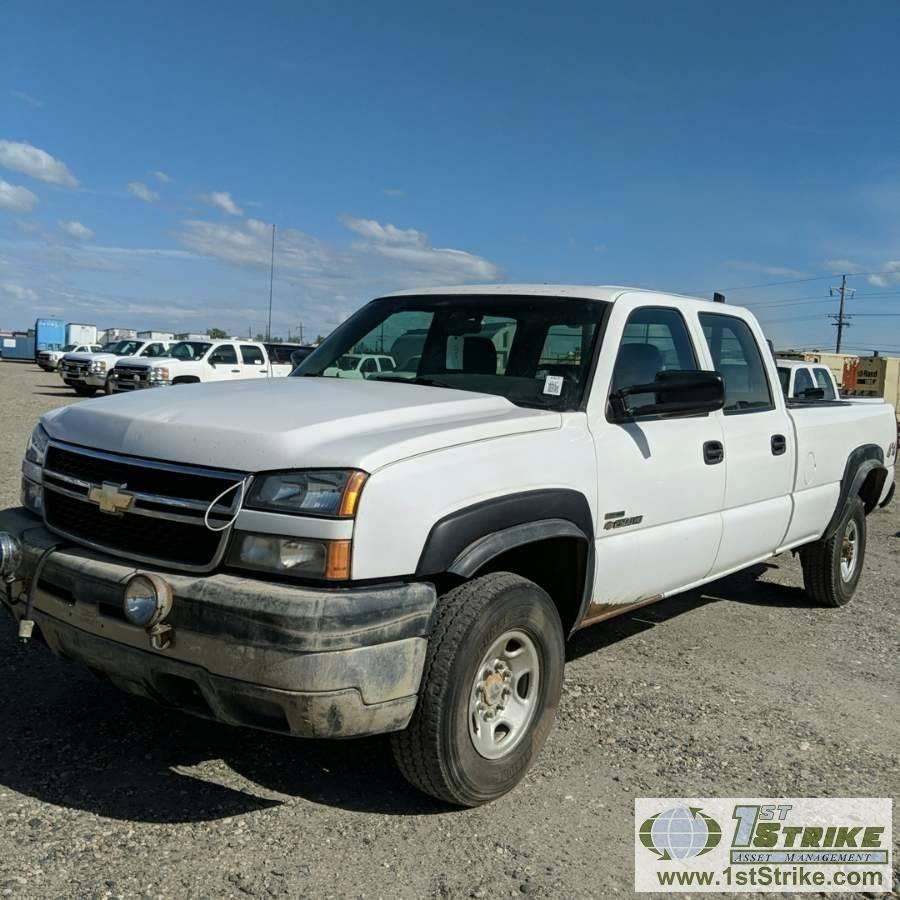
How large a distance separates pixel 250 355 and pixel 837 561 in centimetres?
1875

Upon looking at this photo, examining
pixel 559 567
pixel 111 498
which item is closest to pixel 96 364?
pixel 111 498

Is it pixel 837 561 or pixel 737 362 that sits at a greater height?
pixel 737 362

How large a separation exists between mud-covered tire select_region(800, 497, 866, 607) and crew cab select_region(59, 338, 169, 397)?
2216 cm

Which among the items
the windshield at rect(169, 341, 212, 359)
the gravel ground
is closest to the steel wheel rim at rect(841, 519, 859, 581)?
the gravel ground

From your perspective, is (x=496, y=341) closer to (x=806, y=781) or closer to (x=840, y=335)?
(x=806, y=781)

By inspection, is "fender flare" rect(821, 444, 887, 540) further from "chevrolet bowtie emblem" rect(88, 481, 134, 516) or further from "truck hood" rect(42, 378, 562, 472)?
"chevrolet bowtie emblem" rect(88, 481, 134, 516)

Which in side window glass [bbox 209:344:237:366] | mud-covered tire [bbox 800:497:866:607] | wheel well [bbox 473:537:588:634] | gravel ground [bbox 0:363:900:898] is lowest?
gravel ground [bbox 0:363:900:898]

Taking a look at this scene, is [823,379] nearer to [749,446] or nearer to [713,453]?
[749,446]

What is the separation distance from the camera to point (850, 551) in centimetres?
649

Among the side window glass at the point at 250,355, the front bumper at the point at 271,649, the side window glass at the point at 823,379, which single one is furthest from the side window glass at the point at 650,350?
the side window glass at the point at 250,355

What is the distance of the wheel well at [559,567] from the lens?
3.60 metres

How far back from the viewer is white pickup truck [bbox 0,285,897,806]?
2744 mm

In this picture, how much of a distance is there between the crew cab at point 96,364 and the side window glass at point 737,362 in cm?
2251

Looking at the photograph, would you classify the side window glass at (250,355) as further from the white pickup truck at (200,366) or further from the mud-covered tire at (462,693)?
the mud-covered tire at (462,693)
